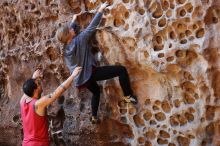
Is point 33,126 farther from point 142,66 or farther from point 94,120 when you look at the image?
point 142,66

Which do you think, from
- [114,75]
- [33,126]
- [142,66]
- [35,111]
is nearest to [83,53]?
[114,75]

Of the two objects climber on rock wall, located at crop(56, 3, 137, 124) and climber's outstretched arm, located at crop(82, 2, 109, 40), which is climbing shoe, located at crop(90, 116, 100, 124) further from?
climber's outstretched arm, located at crop(82, 2, 109, 40)

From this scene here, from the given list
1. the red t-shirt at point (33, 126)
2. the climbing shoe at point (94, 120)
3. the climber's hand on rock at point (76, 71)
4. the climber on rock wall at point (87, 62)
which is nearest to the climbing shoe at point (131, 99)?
the climber on rock wall at point (87, 62)

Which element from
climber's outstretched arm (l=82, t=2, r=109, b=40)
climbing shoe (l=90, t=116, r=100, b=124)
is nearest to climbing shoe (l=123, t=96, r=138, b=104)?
climbing shoe (l=90, t=116, r=100, b=124)

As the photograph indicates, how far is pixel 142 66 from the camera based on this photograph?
364 centimetres

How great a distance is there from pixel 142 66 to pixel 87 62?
46cm

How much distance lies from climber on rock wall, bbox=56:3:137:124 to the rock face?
0.46 ft

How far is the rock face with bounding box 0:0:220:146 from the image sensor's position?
3.32m

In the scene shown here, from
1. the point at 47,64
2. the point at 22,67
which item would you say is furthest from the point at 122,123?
the point at 22,67

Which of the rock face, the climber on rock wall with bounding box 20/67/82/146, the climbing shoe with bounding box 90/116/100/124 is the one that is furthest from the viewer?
the climbing shoe with bounding box 90/116/100/124

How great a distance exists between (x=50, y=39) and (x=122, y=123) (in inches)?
43.8

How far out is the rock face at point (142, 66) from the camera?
10.9ft

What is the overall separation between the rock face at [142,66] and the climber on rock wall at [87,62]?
14cm

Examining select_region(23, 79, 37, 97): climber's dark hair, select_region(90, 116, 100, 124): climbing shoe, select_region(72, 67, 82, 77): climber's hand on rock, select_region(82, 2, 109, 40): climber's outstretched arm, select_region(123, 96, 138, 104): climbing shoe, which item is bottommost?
select_region(90, 116, 100, 124): climbing shoe
